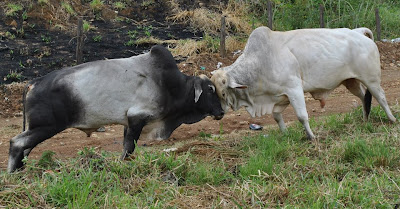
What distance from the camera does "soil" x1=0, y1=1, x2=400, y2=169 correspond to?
24.0 ft

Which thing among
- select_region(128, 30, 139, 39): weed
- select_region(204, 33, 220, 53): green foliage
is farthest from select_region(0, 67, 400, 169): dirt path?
select_region(128, 30, 139, 39): weed

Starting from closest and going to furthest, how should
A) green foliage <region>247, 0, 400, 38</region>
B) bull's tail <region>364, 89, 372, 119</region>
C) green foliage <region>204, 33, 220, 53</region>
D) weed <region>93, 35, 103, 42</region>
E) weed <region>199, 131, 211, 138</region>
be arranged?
1. bull's tail <region>364, 89, 372, 119</region>
2. weed <region>199, 131, 211, 138</region>
3. green foliage <region>204, 33, 220, 53</region>
4. weed <region>93, 35, 103, 42</region>
5. green foliage <region>247, 0, 400, 38</region>

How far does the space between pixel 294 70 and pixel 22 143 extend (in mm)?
3044

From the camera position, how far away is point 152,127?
5965mm

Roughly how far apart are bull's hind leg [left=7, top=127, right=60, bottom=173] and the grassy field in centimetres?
43

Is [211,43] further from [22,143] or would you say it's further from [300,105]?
[22,143]

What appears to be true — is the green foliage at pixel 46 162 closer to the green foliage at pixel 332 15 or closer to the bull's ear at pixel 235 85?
the bull's ear at pixel 235 85

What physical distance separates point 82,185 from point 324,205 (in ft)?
6.09

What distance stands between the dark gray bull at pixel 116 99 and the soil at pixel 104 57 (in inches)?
38.1

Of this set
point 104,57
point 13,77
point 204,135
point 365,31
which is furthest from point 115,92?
point 104,57

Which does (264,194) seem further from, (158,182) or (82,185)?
(82,185)

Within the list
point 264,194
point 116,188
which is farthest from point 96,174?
point 264,194

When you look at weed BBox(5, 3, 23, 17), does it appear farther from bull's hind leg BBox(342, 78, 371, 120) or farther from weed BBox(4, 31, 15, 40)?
bull's hind leg BBox(342, 78, 371, 120)

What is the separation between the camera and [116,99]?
5.62 metres
